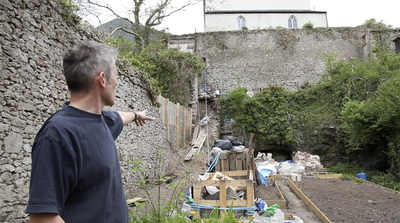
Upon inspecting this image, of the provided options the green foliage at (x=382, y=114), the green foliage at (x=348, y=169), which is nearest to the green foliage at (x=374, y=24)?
the green foliage at (x=382, y=114)

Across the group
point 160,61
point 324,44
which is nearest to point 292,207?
point 160,61

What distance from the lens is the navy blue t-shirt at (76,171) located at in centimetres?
103

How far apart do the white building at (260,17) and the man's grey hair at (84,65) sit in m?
23.1

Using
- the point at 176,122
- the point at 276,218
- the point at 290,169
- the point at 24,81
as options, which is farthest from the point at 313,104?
the point at 24,81

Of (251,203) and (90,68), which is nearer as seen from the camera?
(90,68)

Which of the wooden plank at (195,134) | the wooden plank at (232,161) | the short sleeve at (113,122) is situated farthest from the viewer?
the wooden plank at (195,134)

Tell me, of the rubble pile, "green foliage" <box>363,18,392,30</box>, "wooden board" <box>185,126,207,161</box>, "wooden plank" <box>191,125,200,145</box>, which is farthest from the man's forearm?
"green foliage" <box>363,18,392,30</box>

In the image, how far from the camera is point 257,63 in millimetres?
19516

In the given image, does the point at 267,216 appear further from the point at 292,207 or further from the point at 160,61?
the point at 160,61

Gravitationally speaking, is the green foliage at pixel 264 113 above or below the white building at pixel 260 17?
below

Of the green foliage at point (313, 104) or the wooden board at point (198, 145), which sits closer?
the wooden board at point (198, 145)

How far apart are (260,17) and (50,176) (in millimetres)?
25560

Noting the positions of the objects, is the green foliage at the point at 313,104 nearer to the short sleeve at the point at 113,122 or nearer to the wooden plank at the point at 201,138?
the wooden plank at the point at 201,138

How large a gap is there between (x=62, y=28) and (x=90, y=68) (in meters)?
3.73
